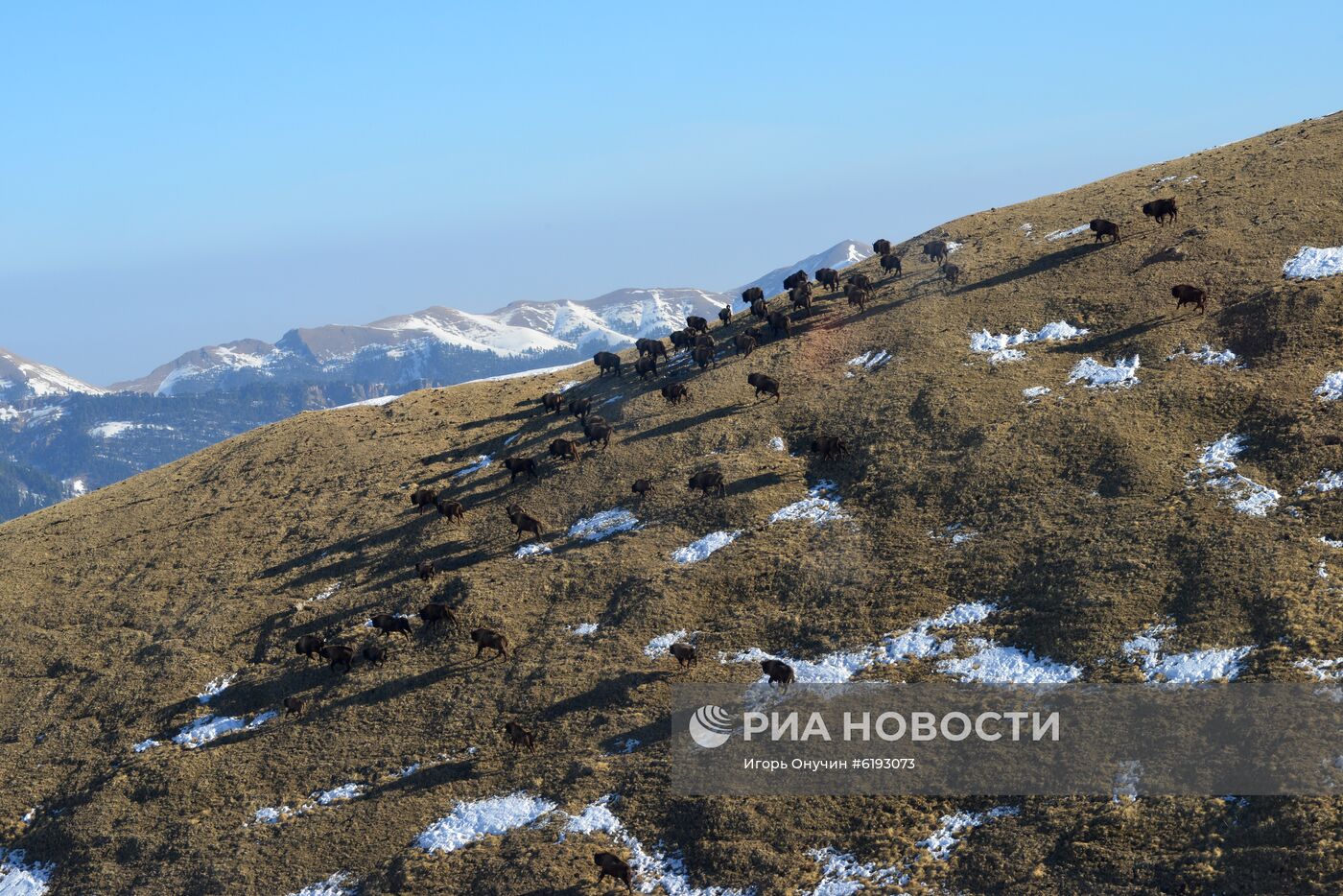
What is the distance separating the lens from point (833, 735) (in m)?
32.0

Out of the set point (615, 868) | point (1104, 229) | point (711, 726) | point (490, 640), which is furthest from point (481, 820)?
point (1104, 229)

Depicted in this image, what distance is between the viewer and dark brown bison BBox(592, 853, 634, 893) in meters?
28.0

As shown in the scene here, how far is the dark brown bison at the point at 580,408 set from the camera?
5941 cm

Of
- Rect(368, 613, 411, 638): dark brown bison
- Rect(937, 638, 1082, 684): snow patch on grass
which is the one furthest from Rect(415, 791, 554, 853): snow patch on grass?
Rect(937, 638, 1082, 684): snow patch on grass

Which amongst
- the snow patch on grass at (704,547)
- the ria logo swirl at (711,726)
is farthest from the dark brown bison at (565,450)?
the ria logo swirl at (711,726)

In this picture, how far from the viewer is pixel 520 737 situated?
113 feet

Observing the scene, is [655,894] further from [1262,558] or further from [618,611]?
[1262,558]

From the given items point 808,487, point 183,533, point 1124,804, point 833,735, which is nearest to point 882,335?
point 808,487

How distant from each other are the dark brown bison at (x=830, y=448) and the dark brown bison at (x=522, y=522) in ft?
47.6

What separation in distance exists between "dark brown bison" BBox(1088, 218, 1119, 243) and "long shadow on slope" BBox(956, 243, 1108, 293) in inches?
22.7

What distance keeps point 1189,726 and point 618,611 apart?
21.7 meters

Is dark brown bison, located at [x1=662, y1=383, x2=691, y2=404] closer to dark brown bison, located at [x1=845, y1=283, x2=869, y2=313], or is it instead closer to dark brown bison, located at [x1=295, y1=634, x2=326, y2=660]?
dark brown bison, located at [x1=845, y1=283, x2=869, y2=313]

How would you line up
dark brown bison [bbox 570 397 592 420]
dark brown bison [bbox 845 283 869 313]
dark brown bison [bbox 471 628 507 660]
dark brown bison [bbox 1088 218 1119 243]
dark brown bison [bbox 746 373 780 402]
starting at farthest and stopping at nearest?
dark brown bison [bbox 845 283 869 313] < dark brown bison [bbox 570 397 592 420] < dark brown bison [bbox 1088 218 1119 243] < dark brown bison [bbox 746 373 780 402] < dark brown bison [bbox 471 628 507 660]

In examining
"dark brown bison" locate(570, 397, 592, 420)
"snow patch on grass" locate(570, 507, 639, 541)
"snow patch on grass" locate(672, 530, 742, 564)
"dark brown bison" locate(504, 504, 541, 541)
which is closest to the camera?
"snow patch on grass" locate(672, 530, 742, 564)
